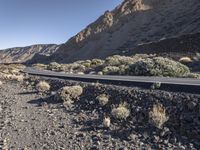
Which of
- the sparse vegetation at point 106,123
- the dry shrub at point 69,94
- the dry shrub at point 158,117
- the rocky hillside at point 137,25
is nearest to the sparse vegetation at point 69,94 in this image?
the dry shrub at point 69,94

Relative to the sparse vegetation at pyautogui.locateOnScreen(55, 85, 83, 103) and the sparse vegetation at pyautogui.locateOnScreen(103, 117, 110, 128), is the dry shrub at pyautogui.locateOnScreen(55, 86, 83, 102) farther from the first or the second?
the sparse vegetation at pyautogui.locateOnScreen(103, 117, 110, 128)

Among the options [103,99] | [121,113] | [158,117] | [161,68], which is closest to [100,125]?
[121,113]

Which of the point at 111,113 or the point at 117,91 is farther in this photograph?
the point at 117,91

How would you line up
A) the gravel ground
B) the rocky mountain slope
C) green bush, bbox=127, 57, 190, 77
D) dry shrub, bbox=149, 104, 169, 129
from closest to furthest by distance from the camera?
the gravel ground < dry shrub, bbox=149, 104, 169, 129 < green bush, bbox=127, 57, 190, 77 < the rocky mountain slope

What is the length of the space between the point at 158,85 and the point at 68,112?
15.8 feet

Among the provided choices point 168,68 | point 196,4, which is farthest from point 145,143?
point 196,4

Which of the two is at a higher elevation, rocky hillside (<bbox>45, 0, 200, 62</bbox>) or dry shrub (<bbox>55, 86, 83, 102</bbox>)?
rocky hillside (<bbox>45, 0, 200, 62</bbox>)

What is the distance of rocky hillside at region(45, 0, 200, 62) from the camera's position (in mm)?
83188

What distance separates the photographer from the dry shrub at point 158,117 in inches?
562

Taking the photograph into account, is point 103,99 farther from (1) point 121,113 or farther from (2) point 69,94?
(2) point 69,94

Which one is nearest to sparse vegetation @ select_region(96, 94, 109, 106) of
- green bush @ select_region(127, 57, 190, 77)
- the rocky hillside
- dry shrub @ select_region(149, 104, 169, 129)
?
dry shrub @ select_region(149, 104, 169, 129)

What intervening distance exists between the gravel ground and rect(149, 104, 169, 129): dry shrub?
0.21 m

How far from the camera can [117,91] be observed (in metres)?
20.0

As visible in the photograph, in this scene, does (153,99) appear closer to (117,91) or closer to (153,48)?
(117,91)
